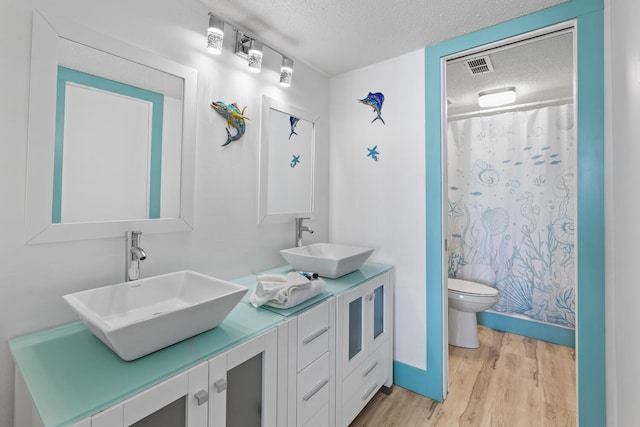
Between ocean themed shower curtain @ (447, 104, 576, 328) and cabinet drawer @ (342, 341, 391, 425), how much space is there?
1587mm

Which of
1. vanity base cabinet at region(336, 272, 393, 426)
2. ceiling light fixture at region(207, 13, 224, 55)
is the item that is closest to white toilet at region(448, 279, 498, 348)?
vanity base cabinet at region(336, 272, 393, 426)

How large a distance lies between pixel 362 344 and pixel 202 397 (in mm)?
1022

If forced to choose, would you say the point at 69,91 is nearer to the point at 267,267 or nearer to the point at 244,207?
the point at 244,207

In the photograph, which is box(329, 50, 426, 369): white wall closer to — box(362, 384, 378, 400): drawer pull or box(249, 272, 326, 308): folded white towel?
box(362, 384, 378, 400): drawer pull

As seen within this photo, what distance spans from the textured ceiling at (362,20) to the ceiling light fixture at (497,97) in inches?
43.2

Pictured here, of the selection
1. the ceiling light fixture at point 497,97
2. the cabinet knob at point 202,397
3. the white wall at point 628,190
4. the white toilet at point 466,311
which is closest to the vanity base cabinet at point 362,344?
the cabinet knob at point 202,397

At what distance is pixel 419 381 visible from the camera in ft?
6.33

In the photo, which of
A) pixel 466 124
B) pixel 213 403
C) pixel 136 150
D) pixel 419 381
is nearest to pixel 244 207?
pixel 136 150

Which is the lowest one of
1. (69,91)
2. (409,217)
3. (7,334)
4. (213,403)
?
(213,403)

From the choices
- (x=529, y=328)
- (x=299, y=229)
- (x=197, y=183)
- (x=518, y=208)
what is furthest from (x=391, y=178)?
(x=529, y=328)

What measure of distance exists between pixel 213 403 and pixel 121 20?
4.95ft

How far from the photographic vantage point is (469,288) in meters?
2.65

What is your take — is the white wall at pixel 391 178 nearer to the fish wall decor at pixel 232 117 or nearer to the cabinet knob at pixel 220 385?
the fish wall decor at pixel 232 117

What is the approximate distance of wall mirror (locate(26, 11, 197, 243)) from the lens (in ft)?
3.32
